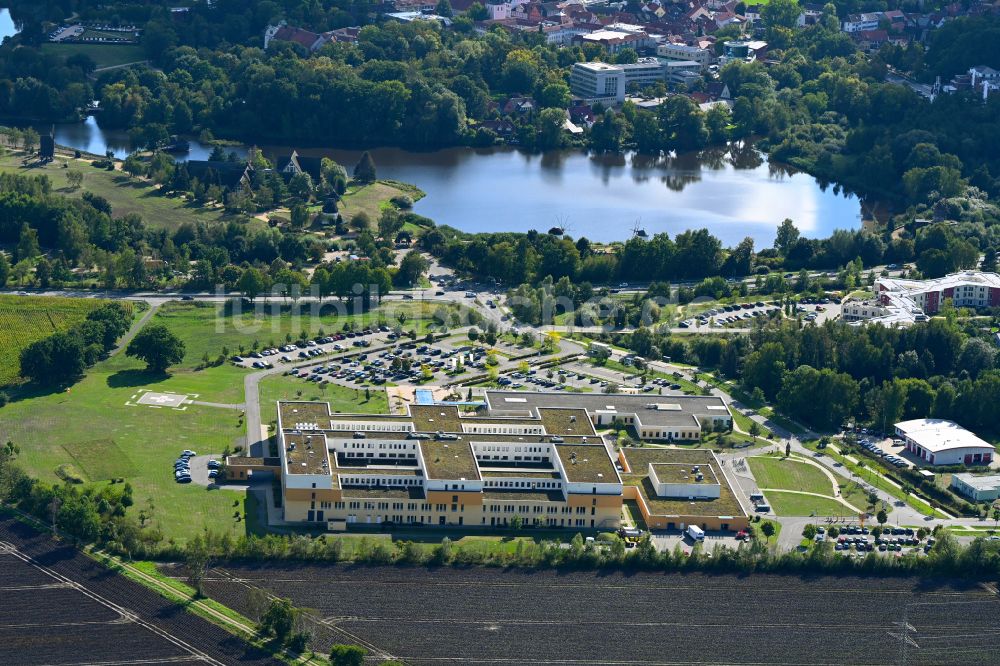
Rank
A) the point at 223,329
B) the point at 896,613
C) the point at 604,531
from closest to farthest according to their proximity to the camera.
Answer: the point at 896,613
the point at 604,531
the point at 223,329

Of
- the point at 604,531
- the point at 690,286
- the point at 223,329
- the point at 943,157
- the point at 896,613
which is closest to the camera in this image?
the point at 896,613

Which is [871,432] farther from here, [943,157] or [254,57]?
[254,57]

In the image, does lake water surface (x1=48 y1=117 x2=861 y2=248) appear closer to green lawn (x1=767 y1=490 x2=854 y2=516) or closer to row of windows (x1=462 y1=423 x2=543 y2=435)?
row of windows (x1=462 y1=423 x2=543 y2=435)

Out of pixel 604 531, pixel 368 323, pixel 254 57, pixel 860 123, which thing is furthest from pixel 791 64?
pixel 604 531

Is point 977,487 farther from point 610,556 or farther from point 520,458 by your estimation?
point 520,458

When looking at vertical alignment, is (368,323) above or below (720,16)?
below

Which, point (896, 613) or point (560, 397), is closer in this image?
point (896, 613)

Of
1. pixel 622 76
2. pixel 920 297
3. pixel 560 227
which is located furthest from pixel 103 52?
pixel 920 297
